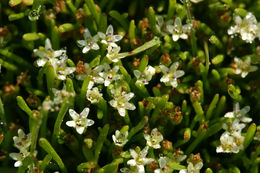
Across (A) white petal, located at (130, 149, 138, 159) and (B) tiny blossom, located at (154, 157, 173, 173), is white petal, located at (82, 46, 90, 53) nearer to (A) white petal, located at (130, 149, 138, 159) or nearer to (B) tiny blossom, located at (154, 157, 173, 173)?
(A) white petal, located at (130, 149, 138, 159)

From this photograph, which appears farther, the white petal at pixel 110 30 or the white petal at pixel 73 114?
the white petal at pixel 110 30

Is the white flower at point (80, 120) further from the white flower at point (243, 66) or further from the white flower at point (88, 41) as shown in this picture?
the white flower at point (243, 66)

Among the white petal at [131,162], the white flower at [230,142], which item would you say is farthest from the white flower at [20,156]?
the white flower at [230,142]

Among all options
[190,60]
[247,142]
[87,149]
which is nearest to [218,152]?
[247,142]

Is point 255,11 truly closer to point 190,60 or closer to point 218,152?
point 190,60

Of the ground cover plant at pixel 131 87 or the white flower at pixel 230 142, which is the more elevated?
the ground cover plant at pixel 131 87

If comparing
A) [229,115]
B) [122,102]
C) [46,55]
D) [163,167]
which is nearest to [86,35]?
[46,55]

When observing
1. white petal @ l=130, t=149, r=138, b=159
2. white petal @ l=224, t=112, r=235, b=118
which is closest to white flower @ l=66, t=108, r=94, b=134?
white petal @ l=130, t=149, r=138, b=159

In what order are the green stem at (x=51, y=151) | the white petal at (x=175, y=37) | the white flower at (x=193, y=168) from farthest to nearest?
1. the white petal at (x=175, y=37)
2. the white flower at (x=193, y=168)
3. the green stem at (x=51, y=151)
